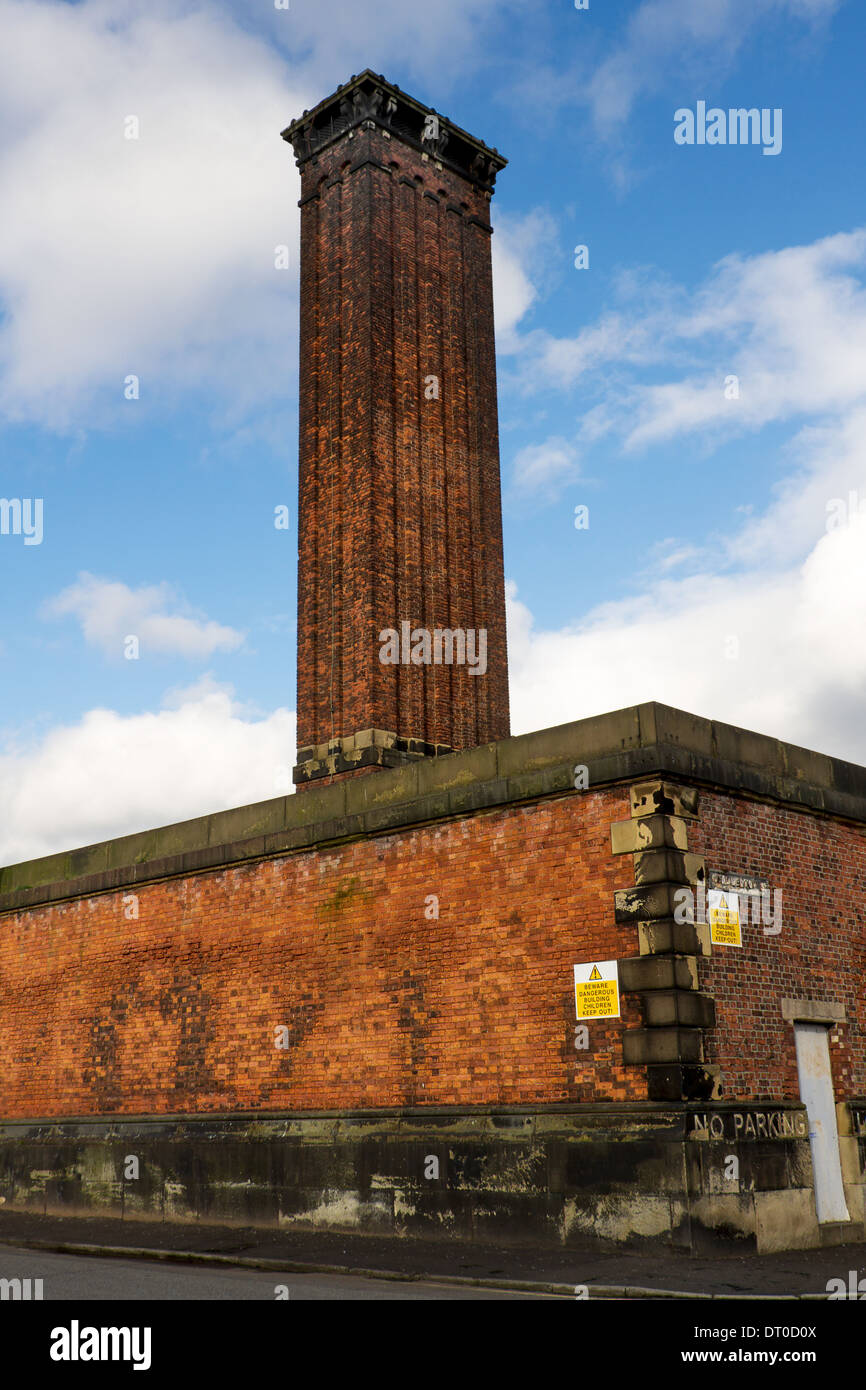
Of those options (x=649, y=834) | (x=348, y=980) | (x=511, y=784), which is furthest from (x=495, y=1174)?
(x=511, y=784)

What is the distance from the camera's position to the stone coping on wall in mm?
12805

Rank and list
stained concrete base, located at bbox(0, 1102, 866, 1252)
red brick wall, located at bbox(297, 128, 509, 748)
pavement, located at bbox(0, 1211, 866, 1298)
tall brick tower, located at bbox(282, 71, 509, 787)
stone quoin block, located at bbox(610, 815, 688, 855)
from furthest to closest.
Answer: red brick wall, located at bbox(297, 128, 509, 748), tall brick tower, located at bbox(282, 71, 509, 787), stone quoin block, located at bbox(610, 815, 688, 855), stained concrete base, located at bbox(0, 1102, 866, 1252), pavement, located at bbox(0, 1211, 866, 1298)

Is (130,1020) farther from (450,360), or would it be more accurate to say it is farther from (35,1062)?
(450,360)

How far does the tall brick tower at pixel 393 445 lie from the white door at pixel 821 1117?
10.4 metres

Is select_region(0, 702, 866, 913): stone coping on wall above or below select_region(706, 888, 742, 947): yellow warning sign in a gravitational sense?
above

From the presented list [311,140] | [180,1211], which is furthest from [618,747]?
[311,140]

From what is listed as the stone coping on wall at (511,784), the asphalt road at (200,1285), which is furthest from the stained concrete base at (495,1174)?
the stone coping on wall at (511,784)

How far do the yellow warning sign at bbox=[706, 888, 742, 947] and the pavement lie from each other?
2.90 metres

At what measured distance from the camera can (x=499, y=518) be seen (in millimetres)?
26297

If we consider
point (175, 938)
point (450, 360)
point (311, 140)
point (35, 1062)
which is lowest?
point (35, 1062)

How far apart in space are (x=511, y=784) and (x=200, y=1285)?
5870 mm

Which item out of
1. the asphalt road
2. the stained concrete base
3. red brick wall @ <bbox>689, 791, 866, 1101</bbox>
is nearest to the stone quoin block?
red brick wall @ <bbox>689, 791, 866, 1101</bbox>

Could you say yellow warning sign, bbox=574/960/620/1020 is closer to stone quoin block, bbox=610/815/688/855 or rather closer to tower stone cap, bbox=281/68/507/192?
stone quoin block, bbox=610/815/688/855
